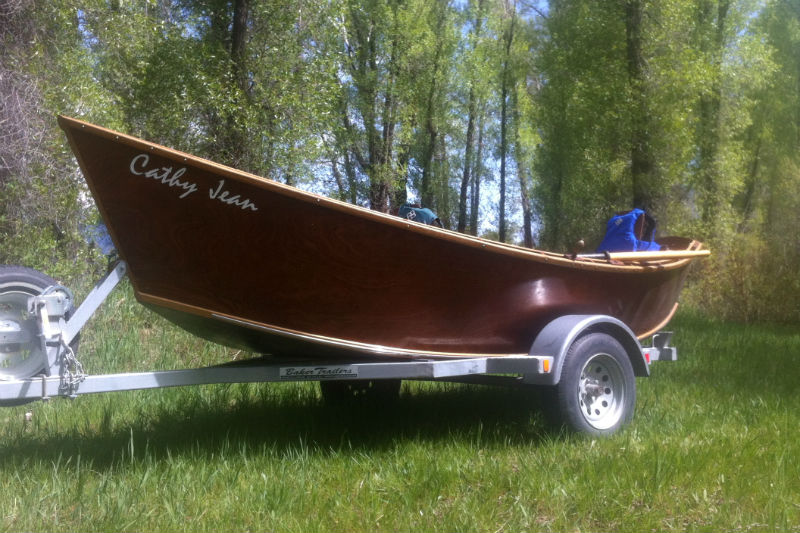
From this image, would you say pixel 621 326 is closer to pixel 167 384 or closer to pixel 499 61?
pixel 167 384

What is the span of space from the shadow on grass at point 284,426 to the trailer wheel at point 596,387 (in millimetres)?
210

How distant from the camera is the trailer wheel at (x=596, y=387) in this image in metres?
4.75

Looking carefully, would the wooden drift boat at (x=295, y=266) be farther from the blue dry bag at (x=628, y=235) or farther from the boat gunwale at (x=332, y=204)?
the blue dry bag at (x=628, y=235)

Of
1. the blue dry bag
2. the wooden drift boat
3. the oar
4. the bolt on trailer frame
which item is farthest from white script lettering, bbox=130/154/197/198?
the blue dry bag

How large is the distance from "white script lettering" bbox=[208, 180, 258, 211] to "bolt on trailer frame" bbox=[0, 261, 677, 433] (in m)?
0.63

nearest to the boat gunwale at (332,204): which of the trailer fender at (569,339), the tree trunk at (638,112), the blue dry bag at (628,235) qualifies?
the trailer fender at (569,339)

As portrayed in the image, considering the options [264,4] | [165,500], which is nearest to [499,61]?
[264,4]

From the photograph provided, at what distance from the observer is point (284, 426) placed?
17.6 ft

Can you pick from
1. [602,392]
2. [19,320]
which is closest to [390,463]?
[602,392]

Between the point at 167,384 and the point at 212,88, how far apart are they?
10.1 metres

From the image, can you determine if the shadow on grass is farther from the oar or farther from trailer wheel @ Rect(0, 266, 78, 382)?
the oar

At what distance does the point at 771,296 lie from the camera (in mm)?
13359

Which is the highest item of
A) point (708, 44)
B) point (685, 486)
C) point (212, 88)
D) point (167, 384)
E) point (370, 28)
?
point (370, 28)

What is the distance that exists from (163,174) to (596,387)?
2963 millimetres
